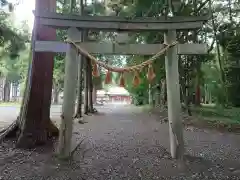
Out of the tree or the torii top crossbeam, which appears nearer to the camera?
the torii top crossbeam

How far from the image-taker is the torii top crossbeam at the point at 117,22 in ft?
19.9

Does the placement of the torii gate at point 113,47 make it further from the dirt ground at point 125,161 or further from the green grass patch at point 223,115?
the green grass patch at point 223,115

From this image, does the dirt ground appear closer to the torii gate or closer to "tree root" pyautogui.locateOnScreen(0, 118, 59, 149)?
"tree root" pyautogui.locateOnScreen(0, 118, 59, 149)

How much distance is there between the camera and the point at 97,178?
5281 mm

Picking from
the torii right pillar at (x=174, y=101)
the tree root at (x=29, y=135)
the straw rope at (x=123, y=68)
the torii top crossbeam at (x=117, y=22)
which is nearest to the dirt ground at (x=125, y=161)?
the tree root at (x=29, y=135)

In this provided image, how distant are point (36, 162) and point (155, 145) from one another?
132 inches

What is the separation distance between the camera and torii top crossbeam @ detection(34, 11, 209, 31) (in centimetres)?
606

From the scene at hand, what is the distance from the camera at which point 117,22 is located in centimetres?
611

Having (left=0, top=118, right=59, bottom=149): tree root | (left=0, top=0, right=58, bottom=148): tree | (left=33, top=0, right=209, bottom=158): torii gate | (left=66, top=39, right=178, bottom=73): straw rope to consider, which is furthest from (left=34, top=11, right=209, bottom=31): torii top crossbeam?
(left=0, top=118, right=59, bottom=149): tree root

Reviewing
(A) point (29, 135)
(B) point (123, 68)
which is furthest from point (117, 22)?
(A) point (29, 135)

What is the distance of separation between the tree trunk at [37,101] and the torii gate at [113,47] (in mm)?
1322

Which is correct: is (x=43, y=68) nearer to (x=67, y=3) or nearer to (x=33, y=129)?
(x=33, y=129)

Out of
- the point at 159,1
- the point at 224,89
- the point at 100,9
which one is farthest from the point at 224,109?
the point at 100,9

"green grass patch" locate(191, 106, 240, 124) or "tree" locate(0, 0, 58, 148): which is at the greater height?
"tree" locate(0, 0, 58, 148)
